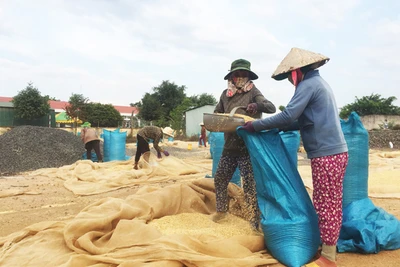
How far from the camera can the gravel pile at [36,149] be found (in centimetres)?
884

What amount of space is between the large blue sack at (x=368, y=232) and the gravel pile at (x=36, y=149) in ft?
25.2

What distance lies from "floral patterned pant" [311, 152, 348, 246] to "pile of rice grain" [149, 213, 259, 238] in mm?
632

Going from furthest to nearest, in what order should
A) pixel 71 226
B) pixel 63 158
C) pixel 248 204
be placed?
pixel 63 158
pixel 248 204
pixel 71 226

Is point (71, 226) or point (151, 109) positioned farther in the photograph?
point (151, 109)

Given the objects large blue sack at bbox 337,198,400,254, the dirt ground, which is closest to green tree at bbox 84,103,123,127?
the dirt ground

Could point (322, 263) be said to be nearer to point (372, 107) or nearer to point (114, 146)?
point (114, 146)

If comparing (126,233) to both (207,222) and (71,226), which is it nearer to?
(71,226)

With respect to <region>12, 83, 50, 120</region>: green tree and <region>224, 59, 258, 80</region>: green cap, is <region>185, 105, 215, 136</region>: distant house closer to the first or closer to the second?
<region>12, 83, 50, 120</region>: green tree

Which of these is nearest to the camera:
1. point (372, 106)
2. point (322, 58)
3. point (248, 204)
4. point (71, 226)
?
point (322, 58)

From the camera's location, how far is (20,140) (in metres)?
9.89

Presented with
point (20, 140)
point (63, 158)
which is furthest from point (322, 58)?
point (20, 140)

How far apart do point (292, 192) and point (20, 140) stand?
30.9 ft

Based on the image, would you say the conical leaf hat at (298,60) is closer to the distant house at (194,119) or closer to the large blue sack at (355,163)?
the large blue sack at (355,163)

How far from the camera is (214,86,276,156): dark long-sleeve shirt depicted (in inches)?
112
